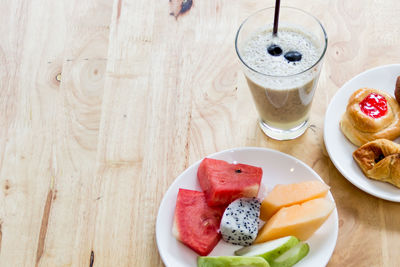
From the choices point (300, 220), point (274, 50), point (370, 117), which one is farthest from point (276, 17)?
point (300, 220)

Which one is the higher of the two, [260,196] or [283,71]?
[283,71]

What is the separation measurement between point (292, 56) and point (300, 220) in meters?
0.44

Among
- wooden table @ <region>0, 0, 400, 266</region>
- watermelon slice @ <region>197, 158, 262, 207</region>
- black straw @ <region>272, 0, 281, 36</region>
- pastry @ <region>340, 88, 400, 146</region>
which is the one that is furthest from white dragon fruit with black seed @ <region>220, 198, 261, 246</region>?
black straw @ <region>272, 0, 281, 36</region>

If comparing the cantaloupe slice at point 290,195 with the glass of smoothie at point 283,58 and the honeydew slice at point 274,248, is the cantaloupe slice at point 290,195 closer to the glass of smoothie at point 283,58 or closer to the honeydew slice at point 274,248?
the honeydew slice at point 274,248

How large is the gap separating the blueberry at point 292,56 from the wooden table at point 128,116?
270 millimetres

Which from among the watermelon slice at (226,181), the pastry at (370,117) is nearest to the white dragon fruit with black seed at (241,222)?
the watermelon slice at (226,181)

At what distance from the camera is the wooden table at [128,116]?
1.56m

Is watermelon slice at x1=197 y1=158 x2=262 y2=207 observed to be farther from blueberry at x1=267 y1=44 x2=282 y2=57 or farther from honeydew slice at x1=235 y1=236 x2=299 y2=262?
blueberry at x1=267 y1=44 x2=282 y2=57

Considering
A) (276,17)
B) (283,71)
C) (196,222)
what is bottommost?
(196,222)

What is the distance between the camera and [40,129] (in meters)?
1.77

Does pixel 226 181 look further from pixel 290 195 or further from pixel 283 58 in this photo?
pixel 283 58

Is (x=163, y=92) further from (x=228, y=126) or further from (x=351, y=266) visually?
(x=351, y=266)

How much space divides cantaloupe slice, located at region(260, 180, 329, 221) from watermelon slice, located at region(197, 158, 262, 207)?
0.18 ft

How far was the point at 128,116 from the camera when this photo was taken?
1.75 meters
